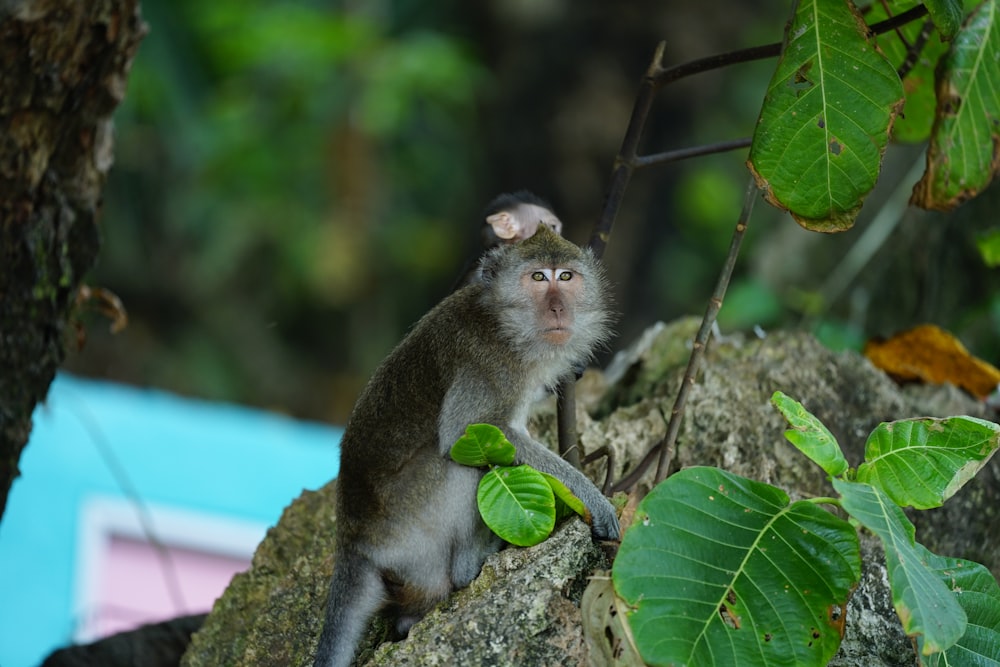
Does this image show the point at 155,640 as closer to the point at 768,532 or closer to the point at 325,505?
the point at 325,505

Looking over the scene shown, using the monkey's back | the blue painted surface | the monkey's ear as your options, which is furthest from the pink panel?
the monkey's ear

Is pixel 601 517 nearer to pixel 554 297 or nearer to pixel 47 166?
pixel 554 297

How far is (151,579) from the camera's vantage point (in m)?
7.01

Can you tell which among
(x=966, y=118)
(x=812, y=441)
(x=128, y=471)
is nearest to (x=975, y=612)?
(x=812, y=441)

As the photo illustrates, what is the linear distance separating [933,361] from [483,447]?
2.07 m

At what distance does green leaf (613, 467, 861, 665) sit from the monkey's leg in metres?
0.92

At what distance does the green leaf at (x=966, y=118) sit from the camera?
132 inches

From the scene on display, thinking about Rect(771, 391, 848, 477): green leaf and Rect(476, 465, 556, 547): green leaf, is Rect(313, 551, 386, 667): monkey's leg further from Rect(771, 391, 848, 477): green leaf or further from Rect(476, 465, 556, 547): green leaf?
Rect(771, 391, 848, 477): green leaf

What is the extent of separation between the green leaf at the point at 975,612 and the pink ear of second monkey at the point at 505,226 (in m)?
2.38

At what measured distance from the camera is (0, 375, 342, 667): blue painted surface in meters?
6.61

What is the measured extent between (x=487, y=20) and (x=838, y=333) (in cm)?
739

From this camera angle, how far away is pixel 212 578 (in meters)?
6.95

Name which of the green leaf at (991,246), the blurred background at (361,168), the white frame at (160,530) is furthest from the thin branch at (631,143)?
the blurred background at (361,168)

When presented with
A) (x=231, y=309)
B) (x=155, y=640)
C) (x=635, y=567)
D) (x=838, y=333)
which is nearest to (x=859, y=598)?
(x=635, y=567)
